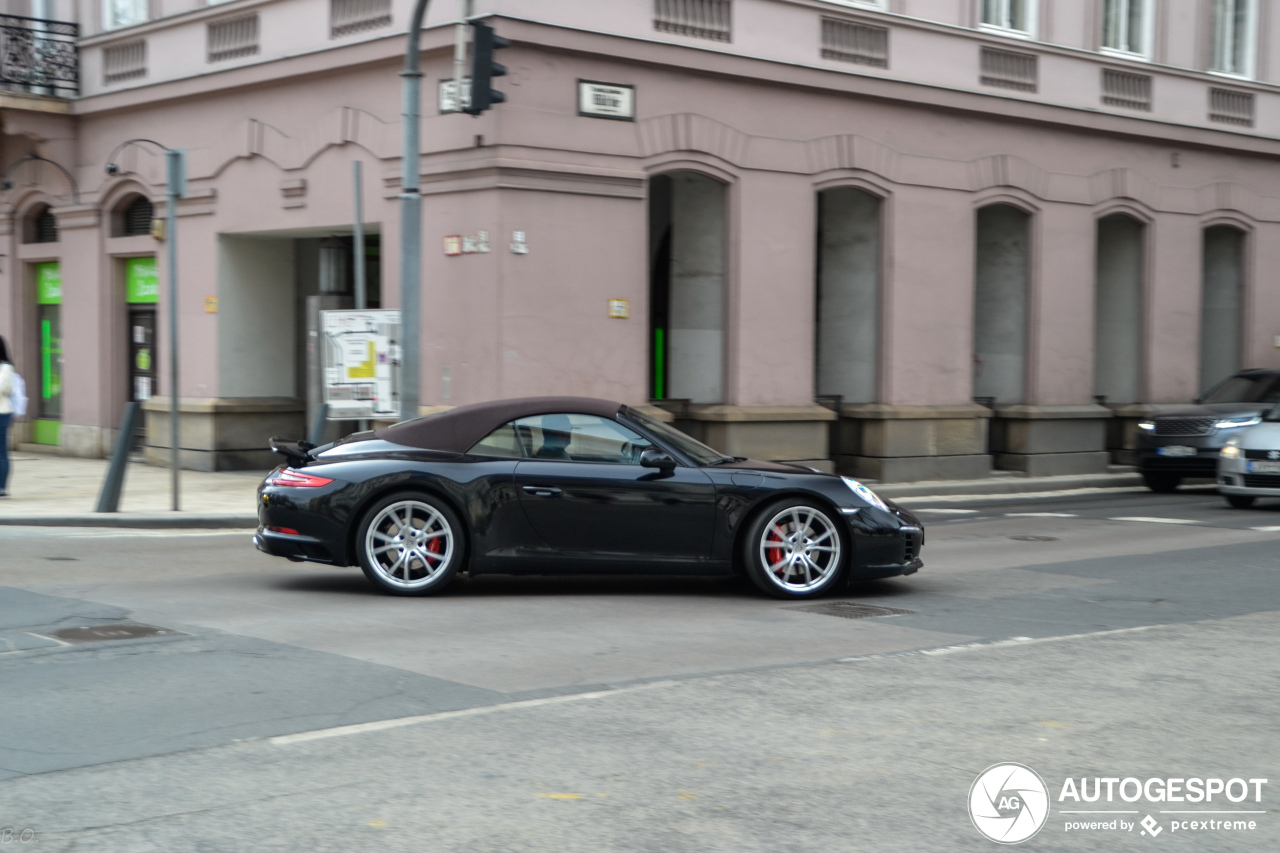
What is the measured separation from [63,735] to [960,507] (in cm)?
1323

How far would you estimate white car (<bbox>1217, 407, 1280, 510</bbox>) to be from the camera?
52.1ft

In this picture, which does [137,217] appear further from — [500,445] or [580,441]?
[580,441]

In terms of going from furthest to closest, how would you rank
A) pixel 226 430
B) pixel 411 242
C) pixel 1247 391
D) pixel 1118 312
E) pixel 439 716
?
pixel 1118 312
pixel 1247 391
pixel 226 430
pixel 411 242
pixel 439 716

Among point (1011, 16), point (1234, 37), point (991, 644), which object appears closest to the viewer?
point (991, 644)

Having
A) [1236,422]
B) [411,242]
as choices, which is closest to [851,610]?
[411,242]

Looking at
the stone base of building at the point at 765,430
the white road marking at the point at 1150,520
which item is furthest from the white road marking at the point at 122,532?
the white road marking at the point at 1150,520

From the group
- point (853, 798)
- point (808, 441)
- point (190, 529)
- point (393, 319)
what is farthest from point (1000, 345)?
point (853, 798)

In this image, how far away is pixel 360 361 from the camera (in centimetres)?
1477

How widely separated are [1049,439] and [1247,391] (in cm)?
281

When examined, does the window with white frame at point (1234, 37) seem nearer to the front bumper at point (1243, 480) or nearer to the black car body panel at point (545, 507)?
the front bumper at point (1243, 480)

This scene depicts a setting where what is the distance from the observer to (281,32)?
18.4 meters

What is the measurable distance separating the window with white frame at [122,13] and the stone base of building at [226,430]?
551 cm

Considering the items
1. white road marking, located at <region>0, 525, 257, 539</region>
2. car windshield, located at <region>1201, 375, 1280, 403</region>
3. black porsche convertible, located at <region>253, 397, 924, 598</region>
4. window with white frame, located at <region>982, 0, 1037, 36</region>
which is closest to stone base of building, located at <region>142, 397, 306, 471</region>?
white road marking, located at <region>0, 525, 257, 539</region>

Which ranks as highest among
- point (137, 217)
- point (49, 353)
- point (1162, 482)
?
point (137, 217)
